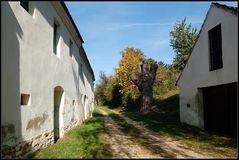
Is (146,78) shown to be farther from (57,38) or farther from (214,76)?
(57,38)

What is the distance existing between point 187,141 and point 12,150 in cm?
665

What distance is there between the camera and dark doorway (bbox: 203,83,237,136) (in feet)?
40.2

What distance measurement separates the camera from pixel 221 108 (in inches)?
520

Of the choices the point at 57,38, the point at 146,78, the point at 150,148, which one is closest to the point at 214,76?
the point at 150,148

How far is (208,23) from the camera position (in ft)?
46.1

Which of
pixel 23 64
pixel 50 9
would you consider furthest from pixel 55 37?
pixel 23 64

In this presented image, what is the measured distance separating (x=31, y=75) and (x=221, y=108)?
345 inches

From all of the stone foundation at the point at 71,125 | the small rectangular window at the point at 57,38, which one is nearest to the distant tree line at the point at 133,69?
the stone foundation at the point at 71,125

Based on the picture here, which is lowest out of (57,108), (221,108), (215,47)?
(221,108)

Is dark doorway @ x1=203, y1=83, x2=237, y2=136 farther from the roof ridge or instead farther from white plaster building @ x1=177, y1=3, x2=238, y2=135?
the roof ridge

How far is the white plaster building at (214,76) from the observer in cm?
1198

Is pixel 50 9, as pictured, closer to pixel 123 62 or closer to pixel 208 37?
pixel 208 37

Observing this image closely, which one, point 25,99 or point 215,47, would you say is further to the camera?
point 215,47

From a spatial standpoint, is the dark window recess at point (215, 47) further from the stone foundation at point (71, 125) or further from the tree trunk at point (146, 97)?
the tree trunk at point (146, 97)
